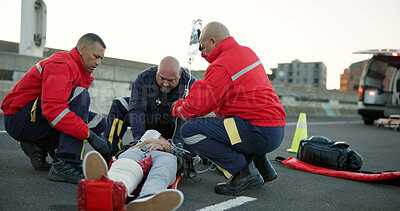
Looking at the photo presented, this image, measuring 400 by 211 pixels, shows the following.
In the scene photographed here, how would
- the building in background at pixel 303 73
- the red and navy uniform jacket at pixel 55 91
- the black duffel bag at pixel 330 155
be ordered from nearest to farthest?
the red and navy uniform jacket at pixel 55 91
the black duffel bag at pixel 330 155
the building in background at pixel 303 73

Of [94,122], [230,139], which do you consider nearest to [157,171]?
[230,139]

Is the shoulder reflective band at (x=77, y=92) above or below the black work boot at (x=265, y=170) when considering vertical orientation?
above

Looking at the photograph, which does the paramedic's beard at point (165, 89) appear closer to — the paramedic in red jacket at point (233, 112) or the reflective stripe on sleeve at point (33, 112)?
the paramedic in red jacket at point (233, 112)

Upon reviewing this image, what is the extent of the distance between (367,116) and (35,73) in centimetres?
1210

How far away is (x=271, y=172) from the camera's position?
355 centimetres

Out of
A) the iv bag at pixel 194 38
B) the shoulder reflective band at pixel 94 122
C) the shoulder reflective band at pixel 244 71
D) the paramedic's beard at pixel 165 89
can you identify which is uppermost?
the iv bag at pixel 194 38

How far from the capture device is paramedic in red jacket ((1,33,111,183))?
9.98 feet

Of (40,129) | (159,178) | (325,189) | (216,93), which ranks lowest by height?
(325,189)

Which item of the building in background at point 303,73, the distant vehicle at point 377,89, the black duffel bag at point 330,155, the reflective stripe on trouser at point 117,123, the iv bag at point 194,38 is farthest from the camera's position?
the building in background at point 303,73

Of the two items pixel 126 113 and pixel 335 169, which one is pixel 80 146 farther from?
pixel 335 169

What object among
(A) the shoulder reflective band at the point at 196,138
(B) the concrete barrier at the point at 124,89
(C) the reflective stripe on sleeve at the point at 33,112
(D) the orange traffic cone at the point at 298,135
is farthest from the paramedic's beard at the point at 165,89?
(B) the concrete barrier at the point at 124,89

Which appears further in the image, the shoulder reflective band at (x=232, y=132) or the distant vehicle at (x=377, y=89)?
the distant vehicle at (x=377, y=89)

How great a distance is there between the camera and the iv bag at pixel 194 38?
15.4 ft

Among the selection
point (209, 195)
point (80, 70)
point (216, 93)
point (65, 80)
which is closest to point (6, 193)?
point (65, 80)
